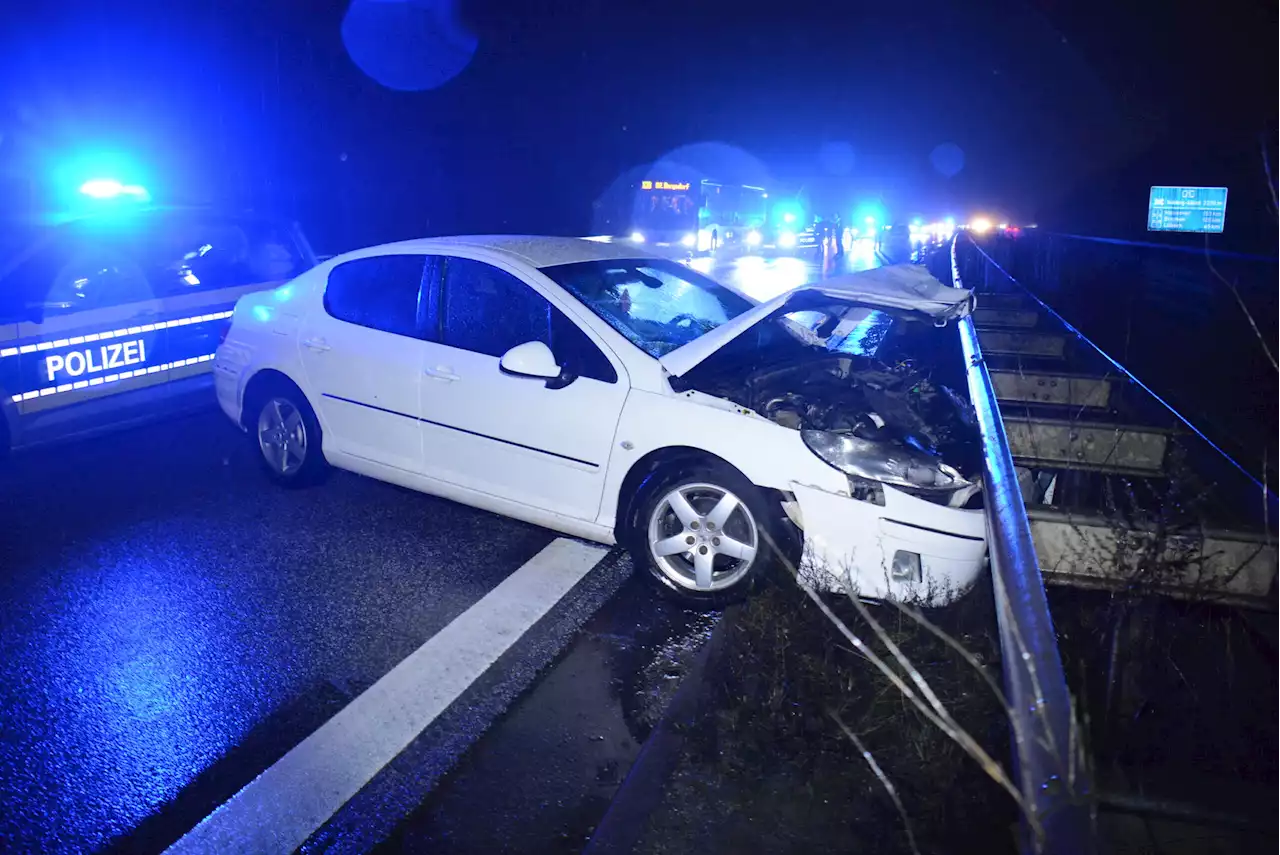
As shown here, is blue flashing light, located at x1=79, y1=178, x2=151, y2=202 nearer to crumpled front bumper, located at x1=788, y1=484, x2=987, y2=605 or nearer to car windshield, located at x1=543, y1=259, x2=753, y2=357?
car windshield, located at x1=543, y1=259, x2=753, y2=357

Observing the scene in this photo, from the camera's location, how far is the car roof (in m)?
5.32

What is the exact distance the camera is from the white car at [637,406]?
4105mm

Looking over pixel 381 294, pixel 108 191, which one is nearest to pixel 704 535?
pixel 381 294

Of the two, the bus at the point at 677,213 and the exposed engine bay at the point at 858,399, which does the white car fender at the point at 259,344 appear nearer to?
the exposed engine bay at the point at 858,399

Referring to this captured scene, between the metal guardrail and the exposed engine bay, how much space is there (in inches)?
41.2

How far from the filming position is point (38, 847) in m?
2.88

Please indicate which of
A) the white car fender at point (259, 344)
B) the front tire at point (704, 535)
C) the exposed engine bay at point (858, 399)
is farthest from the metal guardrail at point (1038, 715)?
the white car fender at point (259, 344)

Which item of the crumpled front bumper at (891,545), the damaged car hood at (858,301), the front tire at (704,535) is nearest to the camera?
the crumpled front bumper at (891,545)

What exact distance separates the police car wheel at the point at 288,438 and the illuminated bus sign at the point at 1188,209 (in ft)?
73.8

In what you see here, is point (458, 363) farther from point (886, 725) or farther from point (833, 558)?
point (886, 725)

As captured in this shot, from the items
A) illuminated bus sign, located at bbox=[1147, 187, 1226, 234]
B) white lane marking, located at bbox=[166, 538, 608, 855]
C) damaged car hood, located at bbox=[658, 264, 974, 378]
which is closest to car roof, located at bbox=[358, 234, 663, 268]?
damaged car hood, located at bbox=[658, 264, 974, 378]

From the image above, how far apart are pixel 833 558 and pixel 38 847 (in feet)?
9.89

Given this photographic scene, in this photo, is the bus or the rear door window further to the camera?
the bus

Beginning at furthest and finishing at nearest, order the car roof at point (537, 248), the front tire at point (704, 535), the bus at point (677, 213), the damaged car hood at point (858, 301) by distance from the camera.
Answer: the bus at point (677, 213) → the car roof at point (537, 248) → the damaged car hood at point (858, 301) → the front tire at point (704, 535)
